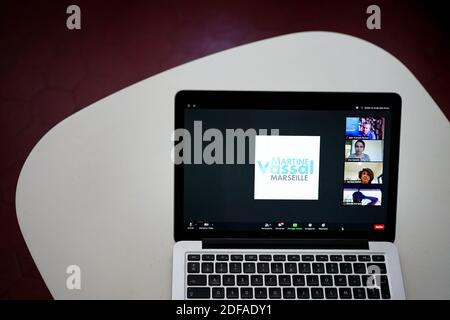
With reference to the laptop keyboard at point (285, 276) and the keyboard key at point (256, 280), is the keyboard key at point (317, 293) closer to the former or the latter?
the laptop keyboard at point (285, 276)

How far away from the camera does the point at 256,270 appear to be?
1184mm

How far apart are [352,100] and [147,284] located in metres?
0.74

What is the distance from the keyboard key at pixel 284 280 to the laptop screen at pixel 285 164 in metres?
0.12

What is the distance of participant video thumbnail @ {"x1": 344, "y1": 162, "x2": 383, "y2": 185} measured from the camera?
1.23 meters

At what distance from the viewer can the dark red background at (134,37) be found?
4.50ft

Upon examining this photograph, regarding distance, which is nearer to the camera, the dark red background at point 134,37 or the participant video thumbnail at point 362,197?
the participant video thumbnail at point 362,197

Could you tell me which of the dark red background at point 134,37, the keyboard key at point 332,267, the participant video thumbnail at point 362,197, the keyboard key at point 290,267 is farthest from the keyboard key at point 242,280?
the dark red background at point 134,37

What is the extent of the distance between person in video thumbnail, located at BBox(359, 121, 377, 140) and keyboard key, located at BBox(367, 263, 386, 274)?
316 millimetres

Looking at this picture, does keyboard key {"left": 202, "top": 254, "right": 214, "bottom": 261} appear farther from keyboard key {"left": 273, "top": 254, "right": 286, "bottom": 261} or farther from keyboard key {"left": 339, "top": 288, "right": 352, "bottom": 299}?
keyboard key {"left": 339, "top": 288, "right": 352, "bottom": 299}

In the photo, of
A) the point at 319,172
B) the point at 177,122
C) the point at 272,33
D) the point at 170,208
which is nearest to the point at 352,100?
the point at 319,172

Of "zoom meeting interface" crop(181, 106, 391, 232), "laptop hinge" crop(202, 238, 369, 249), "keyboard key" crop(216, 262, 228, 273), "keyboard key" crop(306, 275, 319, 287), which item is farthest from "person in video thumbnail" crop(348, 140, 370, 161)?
"keyboard key" crop(216, 262, 228, 273)
